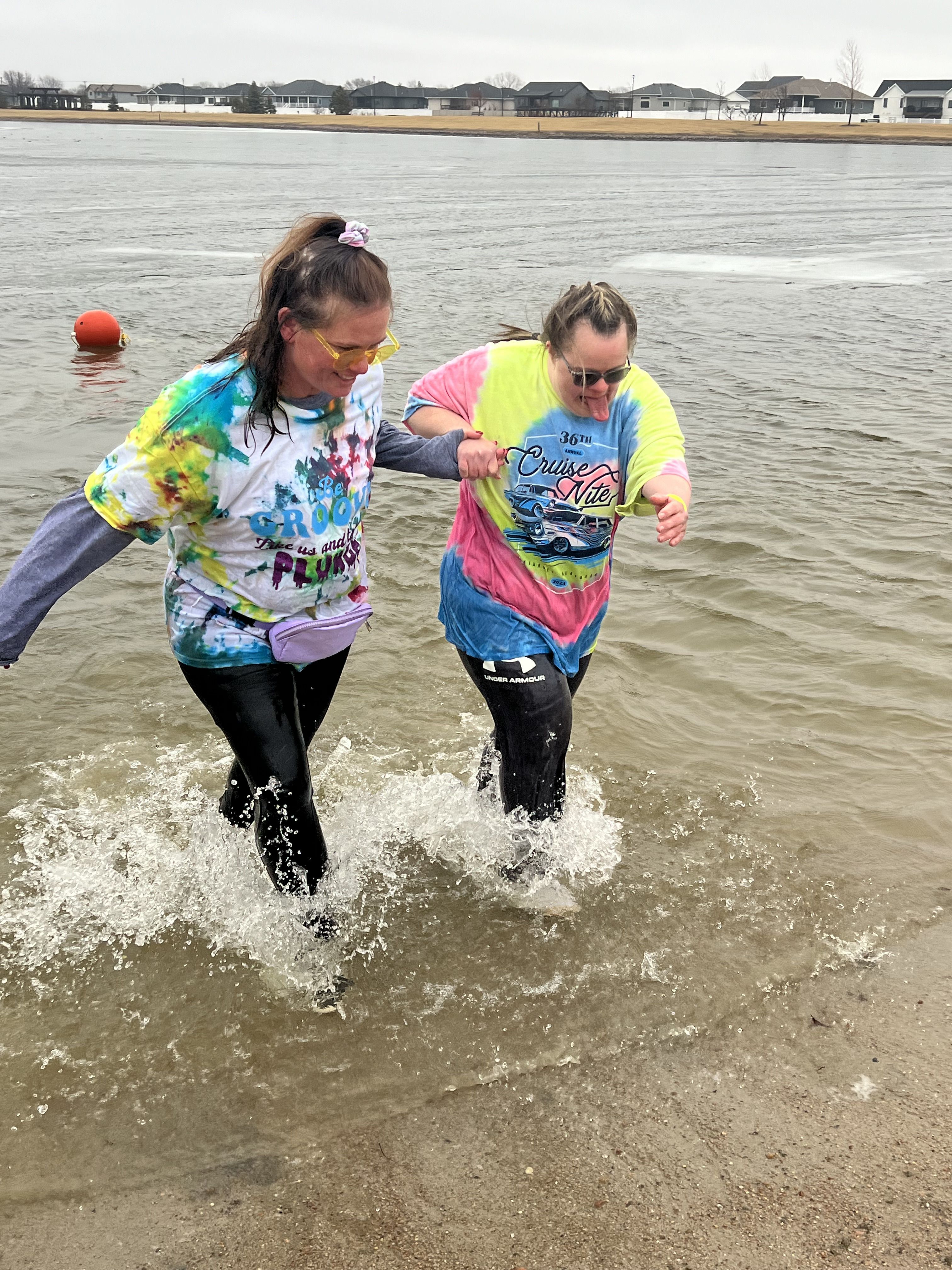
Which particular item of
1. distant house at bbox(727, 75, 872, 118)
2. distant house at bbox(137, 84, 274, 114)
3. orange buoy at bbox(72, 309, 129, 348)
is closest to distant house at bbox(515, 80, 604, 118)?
distant house at bbox(727, 75, 872, 118)

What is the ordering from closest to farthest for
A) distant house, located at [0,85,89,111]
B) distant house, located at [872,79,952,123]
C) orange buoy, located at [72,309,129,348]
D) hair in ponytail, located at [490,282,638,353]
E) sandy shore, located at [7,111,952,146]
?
hair in ponytail, located at [490,282,638,353] < orange buoy, located at [72,309,129,348] < sandy shore, located at [7,111,952,146] < distant house, located at [872,79,952,123] < distant house, located at [0,85,89,111]

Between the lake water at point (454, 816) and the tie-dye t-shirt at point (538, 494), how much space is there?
3.15 feet

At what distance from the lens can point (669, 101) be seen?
472 feet

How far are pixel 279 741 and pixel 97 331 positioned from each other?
1161cm

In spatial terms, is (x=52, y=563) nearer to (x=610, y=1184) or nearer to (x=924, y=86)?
(x=610, y=1184)

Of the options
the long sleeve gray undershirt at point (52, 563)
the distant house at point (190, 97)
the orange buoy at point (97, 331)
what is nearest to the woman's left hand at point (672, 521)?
Result: the long sleeve gray undershirt at point (52, 563)

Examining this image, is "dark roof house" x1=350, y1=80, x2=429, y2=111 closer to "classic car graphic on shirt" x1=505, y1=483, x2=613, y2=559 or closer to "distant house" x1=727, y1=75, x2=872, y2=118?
"distant house" x1=727, y1=75, x2=872, y2=118

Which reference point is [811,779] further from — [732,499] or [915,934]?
[732,499]

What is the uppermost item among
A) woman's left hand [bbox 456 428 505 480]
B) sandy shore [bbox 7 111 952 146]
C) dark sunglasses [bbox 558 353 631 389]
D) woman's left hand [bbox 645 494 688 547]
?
sandy shore [bbox 7 111 952 146]

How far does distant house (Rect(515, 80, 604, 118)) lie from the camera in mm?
136250

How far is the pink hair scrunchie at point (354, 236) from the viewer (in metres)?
2.96

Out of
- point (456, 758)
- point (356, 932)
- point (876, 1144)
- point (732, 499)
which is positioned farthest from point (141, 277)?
point (876, 1144)

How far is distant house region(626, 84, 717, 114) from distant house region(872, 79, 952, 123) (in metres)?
23.7

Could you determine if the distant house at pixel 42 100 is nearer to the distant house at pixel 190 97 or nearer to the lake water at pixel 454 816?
the distant house at pixel 190 97
